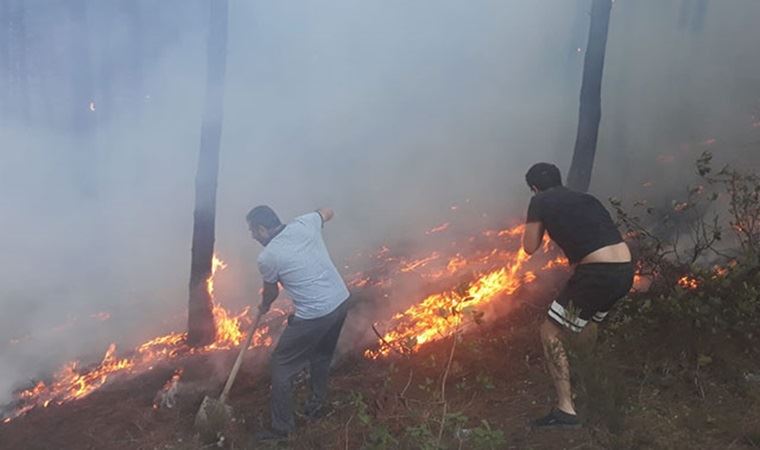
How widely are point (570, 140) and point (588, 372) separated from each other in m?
9.43

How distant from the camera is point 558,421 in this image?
14.2ft

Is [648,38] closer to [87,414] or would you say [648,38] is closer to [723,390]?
[723,390]

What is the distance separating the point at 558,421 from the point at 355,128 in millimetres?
8802

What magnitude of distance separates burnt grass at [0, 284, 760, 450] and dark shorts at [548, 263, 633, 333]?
10.8 inches

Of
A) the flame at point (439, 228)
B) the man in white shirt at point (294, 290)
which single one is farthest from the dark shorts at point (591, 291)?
the flame at point (439, 228)

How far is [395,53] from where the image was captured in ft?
41.1

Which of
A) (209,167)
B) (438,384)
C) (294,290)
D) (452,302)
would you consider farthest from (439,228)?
(294,290)

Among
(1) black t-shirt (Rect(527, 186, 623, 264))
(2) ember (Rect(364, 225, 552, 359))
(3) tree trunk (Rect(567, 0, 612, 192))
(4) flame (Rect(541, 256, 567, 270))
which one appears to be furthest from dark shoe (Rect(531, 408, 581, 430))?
(3) tree trunk (Rect(567, 0, 612, 192))

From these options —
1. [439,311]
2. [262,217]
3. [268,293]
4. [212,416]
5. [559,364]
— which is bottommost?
[212,416]

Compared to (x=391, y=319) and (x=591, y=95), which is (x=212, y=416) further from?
(x=591, y=95)

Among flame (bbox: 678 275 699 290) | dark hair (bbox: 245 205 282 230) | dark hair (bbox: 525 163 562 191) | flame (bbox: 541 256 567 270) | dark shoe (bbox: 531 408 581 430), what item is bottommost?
flame (bbox: 541 256 567 270)

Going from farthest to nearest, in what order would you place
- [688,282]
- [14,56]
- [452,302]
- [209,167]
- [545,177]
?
[14,56] < [209,167] < [452,302] < [688,282] < [545,177]

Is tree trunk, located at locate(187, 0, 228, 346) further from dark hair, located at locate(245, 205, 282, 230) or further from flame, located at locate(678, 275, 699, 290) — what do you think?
flame, located at locate(678, 275, 699, 290)

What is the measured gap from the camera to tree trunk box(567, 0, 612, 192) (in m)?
8.45
